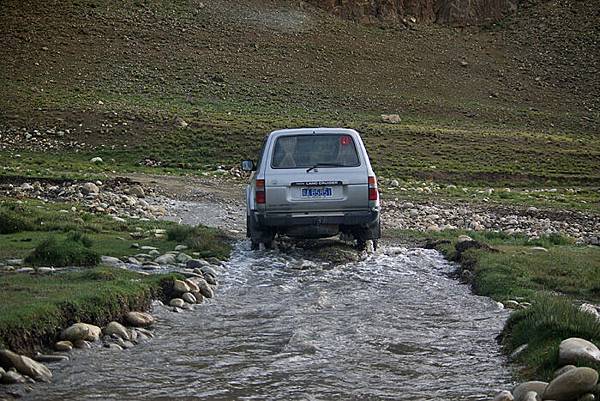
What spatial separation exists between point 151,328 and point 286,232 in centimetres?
512

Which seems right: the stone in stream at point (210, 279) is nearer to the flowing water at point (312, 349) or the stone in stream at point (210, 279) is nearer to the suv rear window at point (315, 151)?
the flowing water at point (312, 349)

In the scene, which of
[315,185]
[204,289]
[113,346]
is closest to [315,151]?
[315,185]

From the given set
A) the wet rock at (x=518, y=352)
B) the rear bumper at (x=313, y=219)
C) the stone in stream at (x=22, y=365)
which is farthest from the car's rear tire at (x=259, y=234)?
the stone in stream at (x=22, y=365)

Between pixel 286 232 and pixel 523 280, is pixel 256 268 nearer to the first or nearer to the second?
pixel 286 232

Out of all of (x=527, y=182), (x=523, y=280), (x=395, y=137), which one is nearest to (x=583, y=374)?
(x=523, y=280)

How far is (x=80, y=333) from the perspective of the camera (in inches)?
377

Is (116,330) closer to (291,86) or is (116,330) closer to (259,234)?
(259,234)

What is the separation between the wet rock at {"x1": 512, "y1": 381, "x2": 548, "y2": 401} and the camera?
24.3 ft

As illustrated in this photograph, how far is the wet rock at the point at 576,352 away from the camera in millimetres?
7895

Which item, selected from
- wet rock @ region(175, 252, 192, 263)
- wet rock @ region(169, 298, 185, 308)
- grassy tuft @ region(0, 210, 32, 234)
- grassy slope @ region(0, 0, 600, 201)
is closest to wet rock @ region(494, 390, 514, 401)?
wet rock @ region(169, 298, 185, 308)

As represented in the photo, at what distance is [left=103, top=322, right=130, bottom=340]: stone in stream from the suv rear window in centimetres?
546

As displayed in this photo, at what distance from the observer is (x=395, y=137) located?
4466 centimetres

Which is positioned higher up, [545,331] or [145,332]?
[545,331]

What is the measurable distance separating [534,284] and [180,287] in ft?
14.6
